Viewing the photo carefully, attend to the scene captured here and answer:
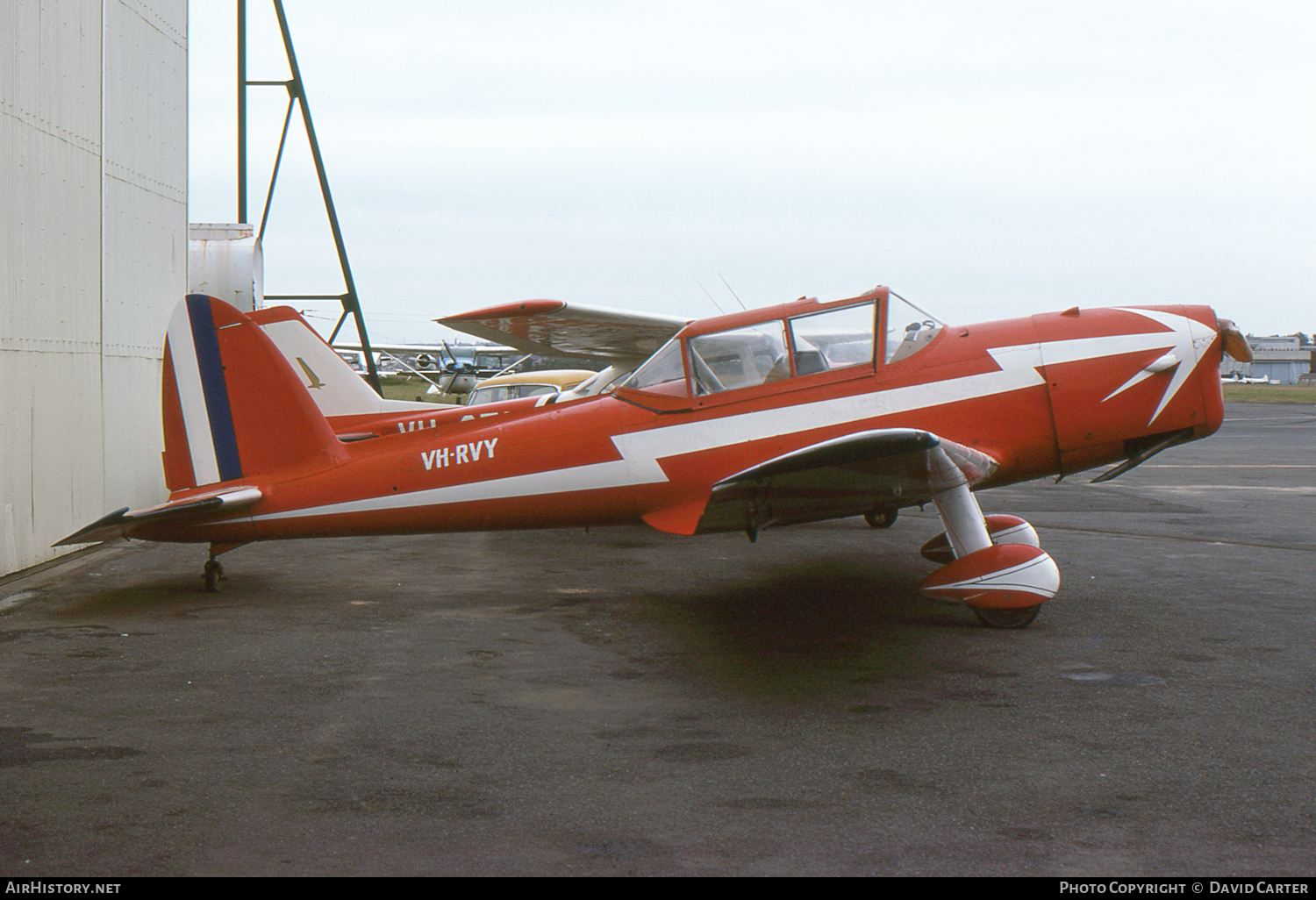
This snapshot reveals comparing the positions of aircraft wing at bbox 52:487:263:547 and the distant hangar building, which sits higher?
the distant hangar building

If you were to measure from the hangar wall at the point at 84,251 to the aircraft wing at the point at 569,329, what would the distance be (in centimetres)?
342

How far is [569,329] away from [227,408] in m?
6.02

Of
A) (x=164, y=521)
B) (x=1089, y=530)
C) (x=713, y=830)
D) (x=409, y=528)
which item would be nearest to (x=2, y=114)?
(x=164, y=521)

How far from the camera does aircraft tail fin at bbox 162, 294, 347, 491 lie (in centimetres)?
750

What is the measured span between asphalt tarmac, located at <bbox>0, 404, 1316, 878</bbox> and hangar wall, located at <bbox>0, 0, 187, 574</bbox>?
1298 mm

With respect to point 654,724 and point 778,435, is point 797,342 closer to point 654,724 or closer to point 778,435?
point 778,435

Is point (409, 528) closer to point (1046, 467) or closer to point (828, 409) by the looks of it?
point (828, 409)

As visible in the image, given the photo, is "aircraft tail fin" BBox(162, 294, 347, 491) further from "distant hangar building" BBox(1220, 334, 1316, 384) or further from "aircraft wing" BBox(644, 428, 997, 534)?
"distant hangar building" BBox(1220, 334, 1316, 384)

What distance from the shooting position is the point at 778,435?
267 inches

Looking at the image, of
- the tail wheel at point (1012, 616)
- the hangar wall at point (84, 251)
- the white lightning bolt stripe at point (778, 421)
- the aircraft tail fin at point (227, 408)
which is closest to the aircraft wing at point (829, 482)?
the white lightning bolt stripe at point (778, 421)

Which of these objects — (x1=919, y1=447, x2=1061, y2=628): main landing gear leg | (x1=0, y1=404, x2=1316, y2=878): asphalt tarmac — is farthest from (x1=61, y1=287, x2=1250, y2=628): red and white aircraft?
(x1=0, y1=404, x2=1316, y2=878): asphalt tarmac

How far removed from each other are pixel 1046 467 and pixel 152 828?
5.69 metres

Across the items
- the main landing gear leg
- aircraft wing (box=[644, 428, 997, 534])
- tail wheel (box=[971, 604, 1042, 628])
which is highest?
aircraft wing (box=[644, 428, 997, 534])
